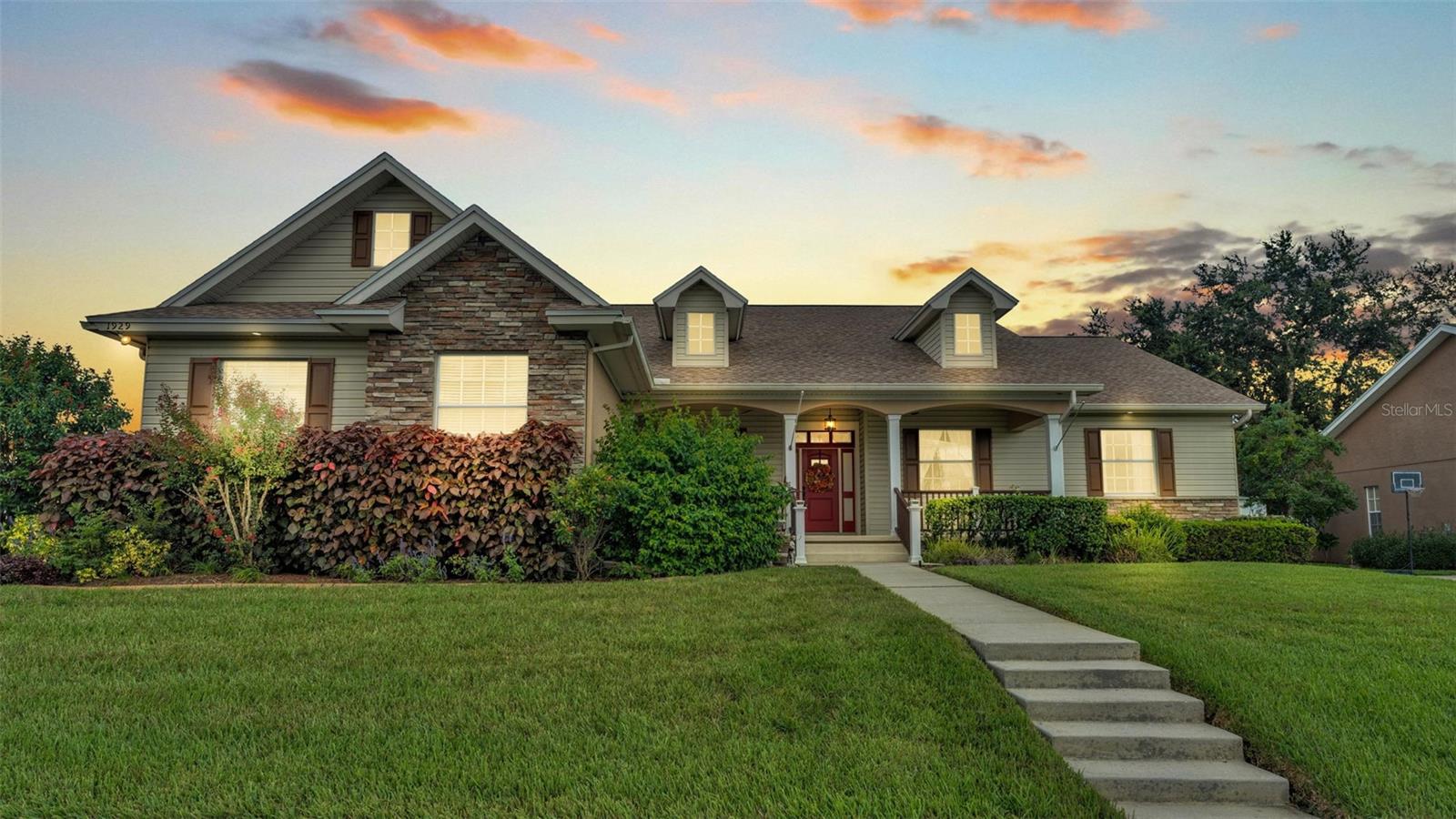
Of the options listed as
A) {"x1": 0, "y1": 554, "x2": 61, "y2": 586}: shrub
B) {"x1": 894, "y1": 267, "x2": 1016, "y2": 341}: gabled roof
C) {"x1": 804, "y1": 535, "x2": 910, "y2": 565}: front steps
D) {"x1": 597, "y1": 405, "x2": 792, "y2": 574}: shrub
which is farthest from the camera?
{"x1": 894, "y1": 267, "x2": 1016, "y2": 341}: gabled roof

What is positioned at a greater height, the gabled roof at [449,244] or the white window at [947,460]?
the gabled roof at [449,244]

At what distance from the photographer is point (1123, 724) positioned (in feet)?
15.6

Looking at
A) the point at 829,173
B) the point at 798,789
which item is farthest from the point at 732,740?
the point at 829,173

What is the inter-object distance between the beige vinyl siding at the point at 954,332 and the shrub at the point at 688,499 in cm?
652

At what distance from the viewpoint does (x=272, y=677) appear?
16.8 ft

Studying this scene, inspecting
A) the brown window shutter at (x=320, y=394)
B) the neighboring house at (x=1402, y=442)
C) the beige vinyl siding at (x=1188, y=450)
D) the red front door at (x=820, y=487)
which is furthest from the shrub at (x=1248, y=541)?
the brown window shutter at (x=320, y=394)

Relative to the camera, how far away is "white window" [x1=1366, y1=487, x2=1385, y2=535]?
74.5ft

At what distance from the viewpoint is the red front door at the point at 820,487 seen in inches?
662

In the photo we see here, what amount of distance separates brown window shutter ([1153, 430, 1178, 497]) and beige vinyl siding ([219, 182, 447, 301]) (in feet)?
50.5

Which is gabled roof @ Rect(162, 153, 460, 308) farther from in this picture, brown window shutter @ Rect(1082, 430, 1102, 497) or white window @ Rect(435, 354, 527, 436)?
brown window shutter @ Rect(1082, 430, 1102, 497)

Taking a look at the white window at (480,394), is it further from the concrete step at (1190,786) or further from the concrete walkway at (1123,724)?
the concrete step at (1190,786)

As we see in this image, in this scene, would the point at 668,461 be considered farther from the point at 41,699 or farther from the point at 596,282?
the point at 596,282

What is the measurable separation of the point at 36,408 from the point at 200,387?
2.85 metres

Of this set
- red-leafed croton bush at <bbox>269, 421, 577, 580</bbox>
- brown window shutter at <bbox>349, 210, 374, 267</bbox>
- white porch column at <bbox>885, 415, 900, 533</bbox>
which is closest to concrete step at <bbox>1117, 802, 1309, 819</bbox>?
red-leafed croton bush at <bbox>269, 421, 577, 580</bbox>
